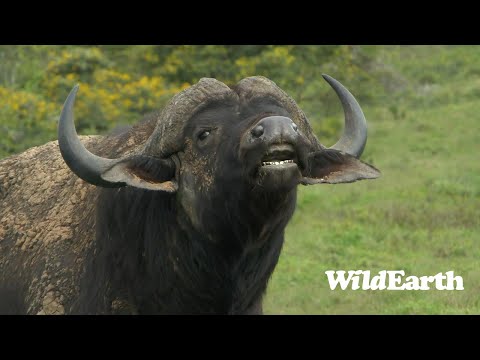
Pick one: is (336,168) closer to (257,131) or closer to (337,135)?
(257,131)

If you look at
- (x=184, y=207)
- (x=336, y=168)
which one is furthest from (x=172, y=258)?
(x=336, y=168)

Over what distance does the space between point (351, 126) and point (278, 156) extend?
1349 millimetres

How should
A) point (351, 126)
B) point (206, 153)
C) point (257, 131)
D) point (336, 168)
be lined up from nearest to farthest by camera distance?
1. point (257, 131)
2. point (206, 153)
3. point (336, 168)
4. point (351, 126)

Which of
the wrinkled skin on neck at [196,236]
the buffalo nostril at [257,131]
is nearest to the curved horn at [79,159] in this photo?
the wrinkled skin on neck at [196,236]

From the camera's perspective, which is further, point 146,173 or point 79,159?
point 146,173

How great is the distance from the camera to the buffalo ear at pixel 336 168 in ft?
18.5

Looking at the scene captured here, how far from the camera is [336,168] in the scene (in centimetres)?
575

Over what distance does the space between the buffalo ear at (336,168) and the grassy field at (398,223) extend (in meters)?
3.74

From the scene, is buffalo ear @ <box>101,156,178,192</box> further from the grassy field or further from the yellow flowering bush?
the yellow flowering bush

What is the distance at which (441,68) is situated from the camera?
2708cm

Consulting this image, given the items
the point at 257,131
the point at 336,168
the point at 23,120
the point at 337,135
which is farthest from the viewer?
the point at 337,135

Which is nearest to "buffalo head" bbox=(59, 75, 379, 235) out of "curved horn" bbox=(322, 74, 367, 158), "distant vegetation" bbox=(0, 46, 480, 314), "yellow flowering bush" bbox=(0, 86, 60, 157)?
"curved horn" bbox=(322, 74, 367, 158)

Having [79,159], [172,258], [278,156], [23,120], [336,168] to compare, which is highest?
[278,156]

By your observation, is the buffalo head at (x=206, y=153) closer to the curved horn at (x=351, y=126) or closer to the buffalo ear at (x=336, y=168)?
the buffalo ear at (x=336, y=168)
